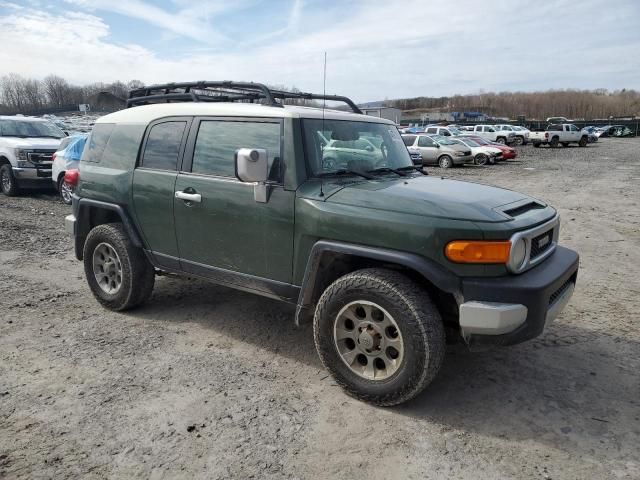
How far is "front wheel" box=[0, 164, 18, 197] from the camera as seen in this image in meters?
11.7

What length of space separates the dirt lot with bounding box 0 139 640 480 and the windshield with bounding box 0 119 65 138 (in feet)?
29.2

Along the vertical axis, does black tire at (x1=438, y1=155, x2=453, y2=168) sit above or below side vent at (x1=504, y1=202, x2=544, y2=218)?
below

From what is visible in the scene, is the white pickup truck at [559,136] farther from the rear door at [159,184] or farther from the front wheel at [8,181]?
the rear door at [159,184]

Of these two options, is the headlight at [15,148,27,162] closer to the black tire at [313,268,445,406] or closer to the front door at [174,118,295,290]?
the front door at [174,118,295,290]

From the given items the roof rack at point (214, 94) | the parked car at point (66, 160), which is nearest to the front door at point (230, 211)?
the roof rack at point (214, 94)

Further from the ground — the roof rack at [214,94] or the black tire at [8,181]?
the roof rack at [214,94]

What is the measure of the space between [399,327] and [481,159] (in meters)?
23.0

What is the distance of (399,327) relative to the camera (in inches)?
120

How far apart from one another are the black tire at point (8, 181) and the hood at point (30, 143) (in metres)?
0.58

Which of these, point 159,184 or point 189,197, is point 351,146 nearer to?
point 189,197

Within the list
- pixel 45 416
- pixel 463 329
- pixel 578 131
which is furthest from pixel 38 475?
pixel 578 131

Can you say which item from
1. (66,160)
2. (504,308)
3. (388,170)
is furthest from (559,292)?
(66,160)

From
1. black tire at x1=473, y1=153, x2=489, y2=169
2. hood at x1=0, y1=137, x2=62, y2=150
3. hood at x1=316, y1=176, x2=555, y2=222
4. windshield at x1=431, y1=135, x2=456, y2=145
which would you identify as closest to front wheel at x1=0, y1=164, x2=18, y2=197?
hood at x1=0, y1=137, x2=62, y2=150

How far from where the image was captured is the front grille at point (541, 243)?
3283 millimetres
